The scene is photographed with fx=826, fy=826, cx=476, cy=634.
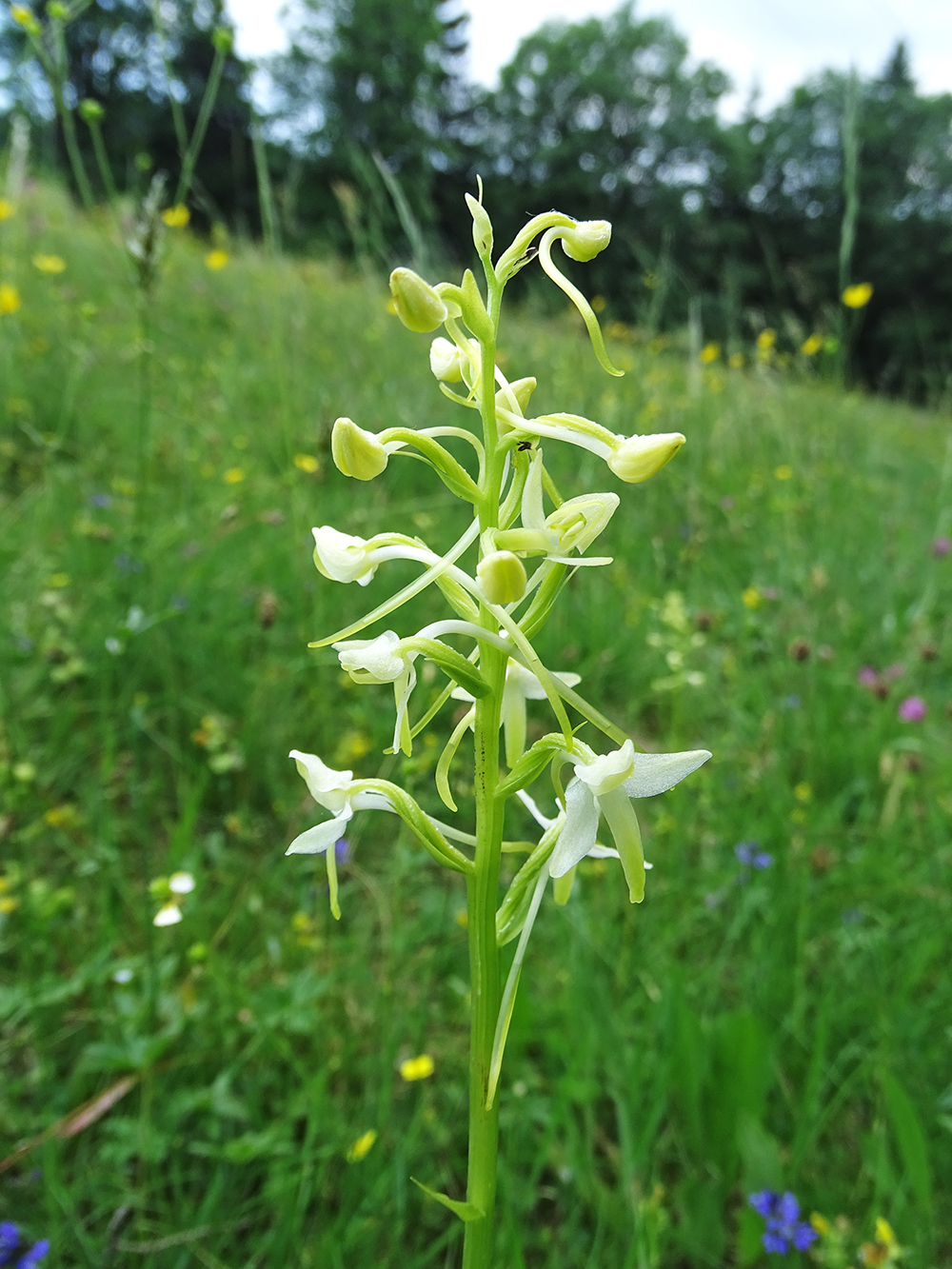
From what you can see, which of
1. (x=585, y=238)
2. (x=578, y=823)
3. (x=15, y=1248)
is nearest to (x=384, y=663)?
(x=578, y=823)

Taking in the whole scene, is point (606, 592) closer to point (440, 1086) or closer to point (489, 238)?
point (440, 1086)

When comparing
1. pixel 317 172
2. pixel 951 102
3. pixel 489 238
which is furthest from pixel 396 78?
pixel 489 238

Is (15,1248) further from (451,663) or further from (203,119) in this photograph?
A: (203,119)

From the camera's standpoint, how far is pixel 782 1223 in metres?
1.13

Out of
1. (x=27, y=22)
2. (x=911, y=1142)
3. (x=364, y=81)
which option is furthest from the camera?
(x=364, y=81)

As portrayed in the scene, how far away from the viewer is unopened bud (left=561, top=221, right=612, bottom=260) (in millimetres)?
831

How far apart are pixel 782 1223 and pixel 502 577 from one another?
1.04 metres

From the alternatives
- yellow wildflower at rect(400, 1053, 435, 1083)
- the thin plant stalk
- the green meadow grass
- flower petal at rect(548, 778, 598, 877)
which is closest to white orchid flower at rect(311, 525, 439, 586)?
flower petal at rect(548, 778, 598, 877)

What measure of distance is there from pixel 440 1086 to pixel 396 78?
2696 cm

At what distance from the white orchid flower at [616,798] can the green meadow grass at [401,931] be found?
0.53m

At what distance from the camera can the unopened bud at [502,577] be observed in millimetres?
695

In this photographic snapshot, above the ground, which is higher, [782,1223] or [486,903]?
[486,903]

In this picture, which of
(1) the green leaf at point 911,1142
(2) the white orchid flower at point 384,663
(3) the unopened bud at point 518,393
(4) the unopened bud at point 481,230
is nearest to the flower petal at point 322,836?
(2) the white orchid flower at point 384,663

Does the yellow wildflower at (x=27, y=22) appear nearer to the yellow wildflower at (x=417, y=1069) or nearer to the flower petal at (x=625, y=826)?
the flower petal at (x=625, y=826)
